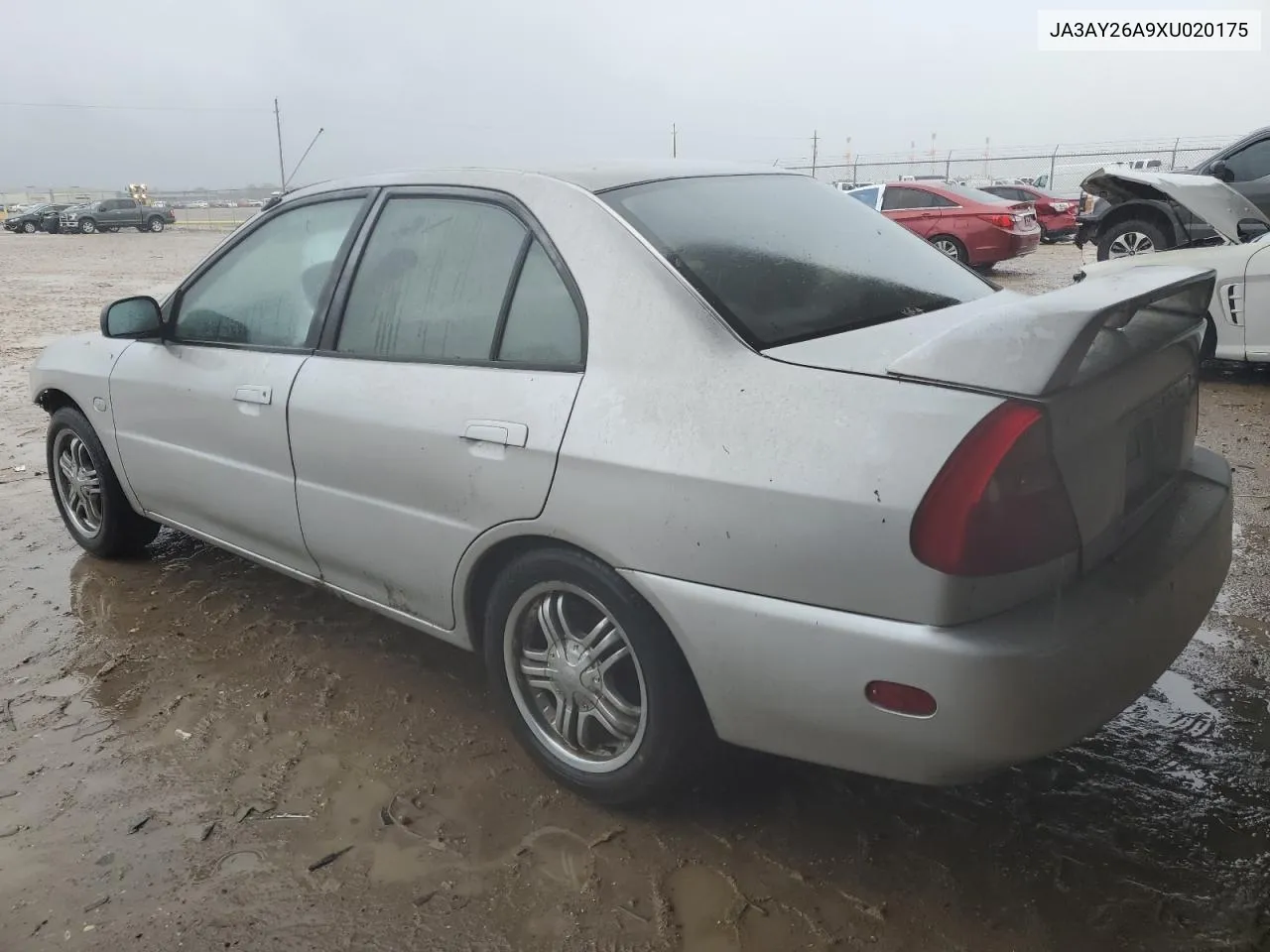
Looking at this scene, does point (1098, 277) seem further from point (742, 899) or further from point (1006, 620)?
point (742, 899)

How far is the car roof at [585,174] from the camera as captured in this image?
2619 mm

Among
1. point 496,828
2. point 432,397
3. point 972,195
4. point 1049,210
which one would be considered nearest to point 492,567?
point 432,397

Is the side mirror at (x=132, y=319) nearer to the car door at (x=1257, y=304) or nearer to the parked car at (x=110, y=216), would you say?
the car door at (x=1257, y=304)

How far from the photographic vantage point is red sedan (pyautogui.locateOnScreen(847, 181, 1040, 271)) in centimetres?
1409

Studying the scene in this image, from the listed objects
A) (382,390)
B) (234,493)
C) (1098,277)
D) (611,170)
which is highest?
(611,170)

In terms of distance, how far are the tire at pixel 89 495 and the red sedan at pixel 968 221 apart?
464 inches

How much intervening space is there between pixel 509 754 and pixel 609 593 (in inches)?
31.5

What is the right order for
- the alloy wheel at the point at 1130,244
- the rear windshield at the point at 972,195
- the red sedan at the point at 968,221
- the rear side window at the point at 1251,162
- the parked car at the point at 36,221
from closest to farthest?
the alloy wheel at the point at 1130,244 → the rear side window at the point at 1251,162 → the red sedan at the point at 968,221 → the rear windshield at the point at 972,195 → the parked car at the point at 36,221

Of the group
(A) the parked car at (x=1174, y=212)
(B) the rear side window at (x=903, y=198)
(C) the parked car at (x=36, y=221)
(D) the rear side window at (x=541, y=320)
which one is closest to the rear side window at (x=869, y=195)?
(B) the rear side window at (x=903, y=198)

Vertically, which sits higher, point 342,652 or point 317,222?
point 317,222

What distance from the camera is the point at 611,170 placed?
106 inches

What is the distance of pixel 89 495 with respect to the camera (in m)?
4.26

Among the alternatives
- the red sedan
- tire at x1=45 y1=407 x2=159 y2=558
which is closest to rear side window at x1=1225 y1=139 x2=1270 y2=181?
the red sedan

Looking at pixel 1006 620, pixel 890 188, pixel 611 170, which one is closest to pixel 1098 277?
pixel 1006 620
